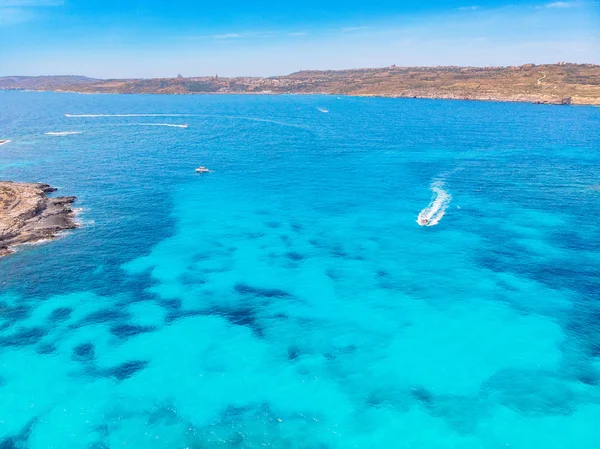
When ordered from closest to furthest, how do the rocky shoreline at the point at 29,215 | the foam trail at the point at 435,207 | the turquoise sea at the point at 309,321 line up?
1. the turquoise sea at the point at 309,321
2. the rocky shoreline at the point at 29,215
3. the foam trail at the point at 435,207

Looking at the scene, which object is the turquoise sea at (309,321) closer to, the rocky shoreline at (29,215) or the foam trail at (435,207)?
the foam trail at (435,207)

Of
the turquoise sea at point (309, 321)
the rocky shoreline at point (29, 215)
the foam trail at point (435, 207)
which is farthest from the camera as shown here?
the foam trail at point (435, 207)

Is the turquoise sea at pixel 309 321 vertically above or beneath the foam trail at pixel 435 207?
beneath

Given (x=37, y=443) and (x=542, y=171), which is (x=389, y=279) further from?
(x=542, y=171)

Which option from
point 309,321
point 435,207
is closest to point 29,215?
point 309,321

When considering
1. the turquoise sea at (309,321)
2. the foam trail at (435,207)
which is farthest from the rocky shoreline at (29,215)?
the foam trail at (435,207)

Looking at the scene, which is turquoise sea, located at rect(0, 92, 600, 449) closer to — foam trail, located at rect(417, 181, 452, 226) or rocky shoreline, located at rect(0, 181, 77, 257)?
foam trail, located at rect(417, 181, 452, 226)

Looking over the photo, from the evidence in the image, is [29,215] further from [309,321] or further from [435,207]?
[435,207]
